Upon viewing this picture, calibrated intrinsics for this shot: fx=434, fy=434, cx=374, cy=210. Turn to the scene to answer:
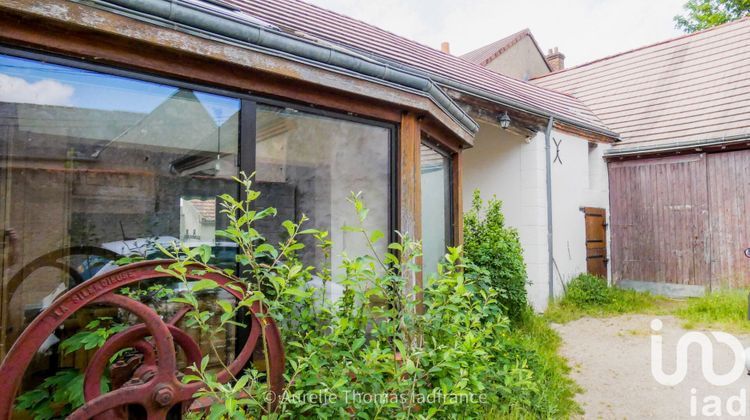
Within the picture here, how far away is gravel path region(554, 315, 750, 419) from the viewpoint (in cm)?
339

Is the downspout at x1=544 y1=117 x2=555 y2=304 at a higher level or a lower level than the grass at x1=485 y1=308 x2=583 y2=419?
higher

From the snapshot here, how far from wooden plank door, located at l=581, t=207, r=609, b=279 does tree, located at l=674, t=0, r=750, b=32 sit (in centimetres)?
1401

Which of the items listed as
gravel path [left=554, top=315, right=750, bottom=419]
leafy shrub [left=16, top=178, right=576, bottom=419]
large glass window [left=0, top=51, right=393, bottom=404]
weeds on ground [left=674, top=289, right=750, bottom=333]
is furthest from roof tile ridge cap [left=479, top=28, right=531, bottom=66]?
leafy shrub [left=16, top=178, right=576, bottom=419]

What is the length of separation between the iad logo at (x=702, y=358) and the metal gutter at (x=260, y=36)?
137 inches

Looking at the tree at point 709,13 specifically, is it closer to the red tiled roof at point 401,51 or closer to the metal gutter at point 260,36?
the red tiled roof at point 401,51

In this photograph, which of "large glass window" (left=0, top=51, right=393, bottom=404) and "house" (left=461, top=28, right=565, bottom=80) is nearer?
"large glass window" (left=0, top=51, right=393, bottom=404)

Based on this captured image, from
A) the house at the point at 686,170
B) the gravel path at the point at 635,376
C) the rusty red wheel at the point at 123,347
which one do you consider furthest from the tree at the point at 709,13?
the rusty red wheel at the point at 123,347

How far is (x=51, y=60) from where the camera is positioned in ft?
6.28

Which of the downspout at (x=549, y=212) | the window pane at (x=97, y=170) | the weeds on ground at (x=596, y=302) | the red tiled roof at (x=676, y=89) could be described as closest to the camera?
the window pane at (x=97, y=170)

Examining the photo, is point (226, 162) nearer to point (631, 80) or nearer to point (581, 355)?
point (581, 355)

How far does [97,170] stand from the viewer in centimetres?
206

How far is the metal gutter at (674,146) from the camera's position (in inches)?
278

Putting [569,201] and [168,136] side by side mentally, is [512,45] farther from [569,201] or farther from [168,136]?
[168,136]

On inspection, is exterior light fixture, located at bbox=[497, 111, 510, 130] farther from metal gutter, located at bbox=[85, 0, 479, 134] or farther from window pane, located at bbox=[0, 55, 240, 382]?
window pane, located at bbox=[0, 55, 240, 382]
